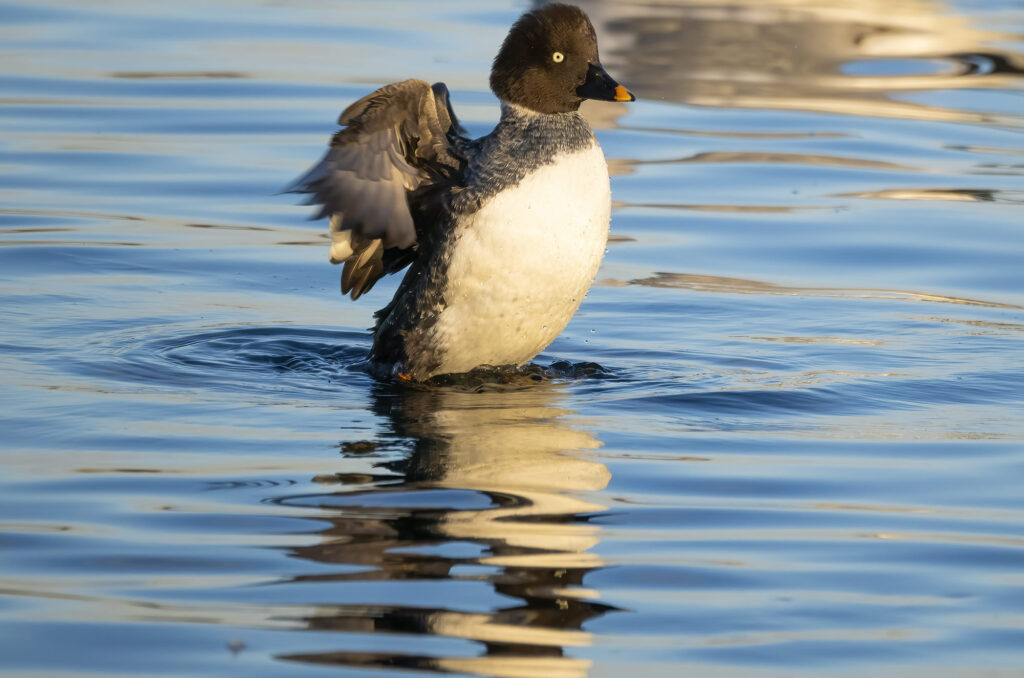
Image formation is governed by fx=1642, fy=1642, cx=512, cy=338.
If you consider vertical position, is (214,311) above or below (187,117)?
below

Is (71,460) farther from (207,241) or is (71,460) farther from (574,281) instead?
(207,241)

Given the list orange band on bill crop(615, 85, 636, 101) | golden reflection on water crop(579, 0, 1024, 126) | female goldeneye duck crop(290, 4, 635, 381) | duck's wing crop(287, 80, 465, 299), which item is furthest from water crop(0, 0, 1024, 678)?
orange band on bill crop(615, 85, 636, 101)

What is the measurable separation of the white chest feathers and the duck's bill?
9.4 inches

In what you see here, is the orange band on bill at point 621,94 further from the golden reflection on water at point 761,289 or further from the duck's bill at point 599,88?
the golden reflection on water at point 761,289

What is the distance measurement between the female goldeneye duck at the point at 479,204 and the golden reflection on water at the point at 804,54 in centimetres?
629

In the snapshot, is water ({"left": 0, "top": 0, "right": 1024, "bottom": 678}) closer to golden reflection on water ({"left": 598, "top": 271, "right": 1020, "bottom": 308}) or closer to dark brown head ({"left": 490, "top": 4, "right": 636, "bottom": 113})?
golden reflection on water ({"left": 598, "top": 271, "right": 1020, "bottom": 308})

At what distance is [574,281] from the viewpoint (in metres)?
6.21

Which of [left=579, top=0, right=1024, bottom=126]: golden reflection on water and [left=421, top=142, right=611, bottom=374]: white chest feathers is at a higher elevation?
[left=579, top=0, right=1024, bottom=126]: golden reflection on water

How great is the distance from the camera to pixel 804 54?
557 inches

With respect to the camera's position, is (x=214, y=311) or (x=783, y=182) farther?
(x=783, y=182)

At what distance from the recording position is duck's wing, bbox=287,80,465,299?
19.1 ft

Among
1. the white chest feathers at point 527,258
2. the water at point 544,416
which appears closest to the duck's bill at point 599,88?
the white chest feathers at point 527,258

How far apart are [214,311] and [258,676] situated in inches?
160

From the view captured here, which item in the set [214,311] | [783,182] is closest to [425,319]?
[214,311]
